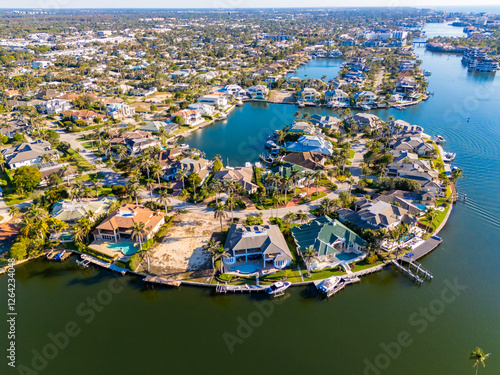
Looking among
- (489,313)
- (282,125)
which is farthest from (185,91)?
(489,313)

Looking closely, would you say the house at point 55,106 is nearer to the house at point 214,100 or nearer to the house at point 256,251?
the house at point 214,100

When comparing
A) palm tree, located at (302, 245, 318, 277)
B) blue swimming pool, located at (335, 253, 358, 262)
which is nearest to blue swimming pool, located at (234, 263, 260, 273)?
palm tree, located at (302, 245, 318, 277)

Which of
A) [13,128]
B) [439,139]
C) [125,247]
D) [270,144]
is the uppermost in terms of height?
[13,128]

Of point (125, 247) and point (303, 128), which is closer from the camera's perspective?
point (125, 247)

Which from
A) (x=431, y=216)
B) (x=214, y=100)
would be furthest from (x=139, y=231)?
(x=214, y=100)

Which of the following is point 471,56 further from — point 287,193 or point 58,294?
point 58,294

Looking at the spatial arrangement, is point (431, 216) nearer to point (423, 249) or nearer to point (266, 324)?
point (423, 249)
